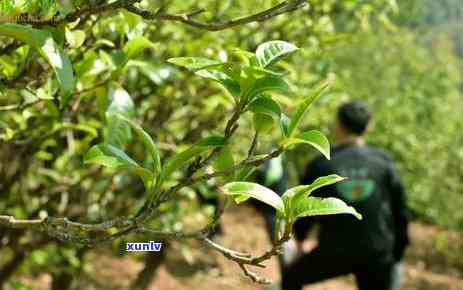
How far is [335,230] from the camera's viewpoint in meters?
4.59

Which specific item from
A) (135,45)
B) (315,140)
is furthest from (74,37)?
(315,140)

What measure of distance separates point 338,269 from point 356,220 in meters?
0.36

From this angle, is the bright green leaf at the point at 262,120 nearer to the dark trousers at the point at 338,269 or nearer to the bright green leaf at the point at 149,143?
the bright green leaf at the point at 149,143

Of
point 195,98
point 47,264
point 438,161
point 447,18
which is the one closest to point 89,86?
point 195,98

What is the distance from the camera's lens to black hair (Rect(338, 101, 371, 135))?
468cm

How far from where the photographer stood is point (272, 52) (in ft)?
4.60

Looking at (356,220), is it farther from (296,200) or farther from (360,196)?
(296,200)

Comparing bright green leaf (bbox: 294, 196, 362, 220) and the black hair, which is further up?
bright green leaf (bbox: 294, 196, 362, 220)

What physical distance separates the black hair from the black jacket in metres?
0.13

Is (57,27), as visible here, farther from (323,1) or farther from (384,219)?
(384,219)

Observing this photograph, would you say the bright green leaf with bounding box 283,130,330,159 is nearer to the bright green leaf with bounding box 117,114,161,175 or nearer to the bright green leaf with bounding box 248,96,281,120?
the bright green leaf with bounding box 248,96,281,120

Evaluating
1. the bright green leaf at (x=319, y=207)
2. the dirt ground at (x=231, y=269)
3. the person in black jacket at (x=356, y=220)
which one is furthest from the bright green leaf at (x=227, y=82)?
the dirt ground at (x=231, y=269)

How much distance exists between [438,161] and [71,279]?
907 cm

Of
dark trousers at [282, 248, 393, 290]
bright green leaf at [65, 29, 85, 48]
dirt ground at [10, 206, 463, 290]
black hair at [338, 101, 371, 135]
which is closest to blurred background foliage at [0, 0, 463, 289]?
bright green leaf at [65, 29, 85, 48]
